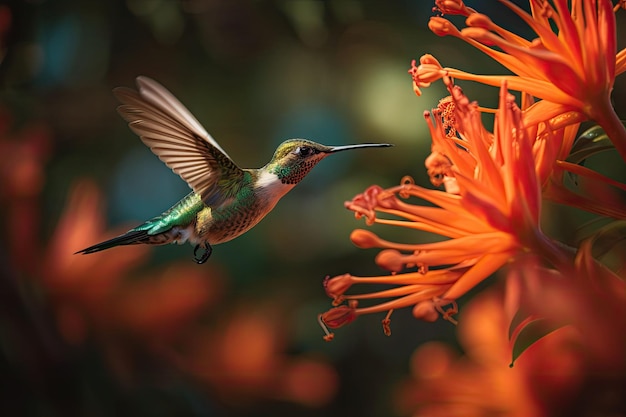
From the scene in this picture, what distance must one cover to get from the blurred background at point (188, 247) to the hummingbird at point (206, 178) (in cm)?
49

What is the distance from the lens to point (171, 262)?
1219mm

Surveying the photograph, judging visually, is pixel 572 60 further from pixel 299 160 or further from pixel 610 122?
pixel 299 160

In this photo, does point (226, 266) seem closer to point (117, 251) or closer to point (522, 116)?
point (117, 251)

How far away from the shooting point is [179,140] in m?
0.53

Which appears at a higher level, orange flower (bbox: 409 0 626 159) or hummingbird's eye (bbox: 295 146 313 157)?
orange flower (bbox: 409 0 626 159)

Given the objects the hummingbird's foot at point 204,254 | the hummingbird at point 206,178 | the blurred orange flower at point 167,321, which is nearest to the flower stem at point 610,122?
the hummingbird at point 206,178

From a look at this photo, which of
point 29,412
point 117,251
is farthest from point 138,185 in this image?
point 29,412

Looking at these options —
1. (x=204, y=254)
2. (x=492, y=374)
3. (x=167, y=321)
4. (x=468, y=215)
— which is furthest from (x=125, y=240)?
(x=167, y=321)

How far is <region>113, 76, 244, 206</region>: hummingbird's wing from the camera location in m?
0.47

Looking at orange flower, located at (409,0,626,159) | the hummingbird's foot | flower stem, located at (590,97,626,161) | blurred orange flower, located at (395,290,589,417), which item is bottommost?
blurred orange flower, located at (395,290,589,417)

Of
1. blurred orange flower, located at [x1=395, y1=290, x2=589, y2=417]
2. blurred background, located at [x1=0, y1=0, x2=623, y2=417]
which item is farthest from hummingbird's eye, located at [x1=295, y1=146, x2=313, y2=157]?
blurred background, located at [x1=0, y1=0, x2=623, y2=417]

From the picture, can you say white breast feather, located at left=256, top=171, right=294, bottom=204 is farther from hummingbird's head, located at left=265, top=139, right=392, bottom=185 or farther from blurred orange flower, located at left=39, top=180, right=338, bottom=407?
blurred orange flower, located at left=39, top=180, right=338, bottom=407

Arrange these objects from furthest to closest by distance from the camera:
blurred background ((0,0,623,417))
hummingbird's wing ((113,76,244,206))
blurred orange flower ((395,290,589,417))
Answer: blurred background ((0,0,623,417))
blurred orange flower ((395,290,589,417))
hummingbird's wing ((113,76,244,206))

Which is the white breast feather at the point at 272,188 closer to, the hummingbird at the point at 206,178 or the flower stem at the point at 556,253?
the hummingbird at the point at 206,178
